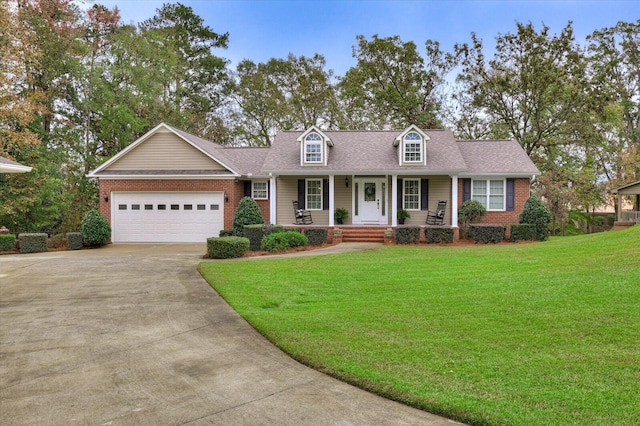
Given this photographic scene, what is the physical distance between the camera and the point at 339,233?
18.5 meters

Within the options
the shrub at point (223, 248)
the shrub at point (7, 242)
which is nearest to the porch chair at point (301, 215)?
the shrub at point (223, 248)

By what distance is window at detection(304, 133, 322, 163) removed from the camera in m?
20.7

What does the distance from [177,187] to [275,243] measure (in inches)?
285

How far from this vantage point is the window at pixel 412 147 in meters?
20.2

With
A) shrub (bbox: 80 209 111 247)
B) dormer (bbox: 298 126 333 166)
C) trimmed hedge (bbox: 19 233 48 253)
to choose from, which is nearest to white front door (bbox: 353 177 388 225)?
dormer (bbox: 298 126 333 166)

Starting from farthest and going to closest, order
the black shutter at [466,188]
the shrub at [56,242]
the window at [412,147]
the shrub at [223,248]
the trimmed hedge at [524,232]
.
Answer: the black shutter at [466,188] < the window at [412,147] < the shrub at [56,242] < the trimmed hedge at [524,232] < the shrub at [223,248]

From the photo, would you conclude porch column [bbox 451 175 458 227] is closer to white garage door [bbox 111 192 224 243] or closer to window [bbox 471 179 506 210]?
window [bbox 471 179 506 210]

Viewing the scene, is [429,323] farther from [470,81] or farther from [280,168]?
[470,81]

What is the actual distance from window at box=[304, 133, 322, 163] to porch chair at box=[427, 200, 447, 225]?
227 inches

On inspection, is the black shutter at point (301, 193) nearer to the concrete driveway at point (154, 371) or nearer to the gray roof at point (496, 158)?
the gray roof at point (496, 158)

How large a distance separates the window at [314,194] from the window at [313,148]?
1.08 m

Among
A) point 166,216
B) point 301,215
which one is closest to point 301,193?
point 301,215

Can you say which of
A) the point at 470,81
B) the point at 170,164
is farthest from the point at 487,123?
the point at 170,164

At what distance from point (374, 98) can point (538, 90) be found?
34.6ft
